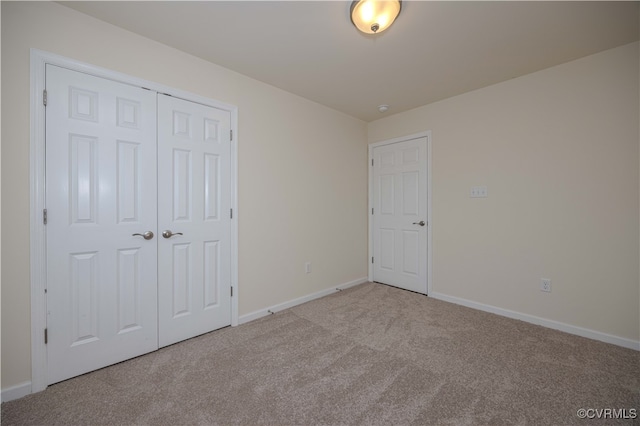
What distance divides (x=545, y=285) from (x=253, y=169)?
3.18m

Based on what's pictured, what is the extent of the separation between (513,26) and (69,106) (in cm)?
325

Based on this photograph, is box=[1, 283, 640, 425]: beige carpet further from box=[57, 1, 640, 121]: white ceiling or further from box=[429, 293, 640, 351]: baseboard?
box=[57, 1, 640, 121]: white ceiling

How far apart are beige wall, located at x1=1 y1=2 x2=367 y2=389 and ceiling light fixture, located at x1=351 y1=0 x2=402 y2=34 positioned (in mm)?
1377

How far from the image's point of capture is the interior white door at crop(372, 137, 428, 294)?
11.4 feet

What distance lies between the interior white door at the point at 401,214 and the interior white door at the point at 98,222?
294 cm

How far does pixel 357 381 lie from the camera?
1.73 meters

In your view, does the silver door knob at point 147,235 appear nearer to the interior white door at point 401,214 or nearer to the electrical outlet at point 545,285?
the interior white door at point 401,214

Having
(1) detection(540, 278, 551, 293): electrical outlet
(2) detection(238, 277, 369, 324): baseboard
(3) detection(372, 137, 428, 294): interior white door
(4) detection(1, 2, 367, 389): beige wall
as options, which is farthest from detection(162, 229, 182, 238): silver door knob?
→ (1) detection(540, 278, 551, 293): electrical outlet

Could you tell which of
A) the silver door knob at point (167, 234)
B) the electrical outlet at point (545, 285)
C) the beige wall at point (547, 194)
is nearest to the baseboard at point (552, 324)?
the beige wall at point (547, 194)

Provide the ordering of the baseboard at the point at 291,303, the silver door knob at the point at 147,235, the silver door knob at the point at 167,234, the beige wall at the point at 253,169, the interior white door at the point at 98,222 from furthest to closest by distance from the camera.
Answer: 1. the baseboard at the point at 291,303
2. the silver door knob at the point at 167,234
3. the silver door knob at the point at 147,235
4. the interior white door at the point at 98,222
5. the beige wall at the point at 253,169

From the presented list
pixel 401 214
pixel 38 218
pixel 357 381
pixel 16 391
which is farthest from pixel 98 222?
pixel 401 214

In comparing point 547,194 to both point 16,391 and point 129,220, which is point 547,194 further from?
point 16,391

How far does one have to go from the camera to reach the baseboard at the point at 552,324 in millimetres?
2158

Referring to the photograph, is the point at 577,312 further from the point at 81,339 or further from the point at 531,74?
the point at 81,339
